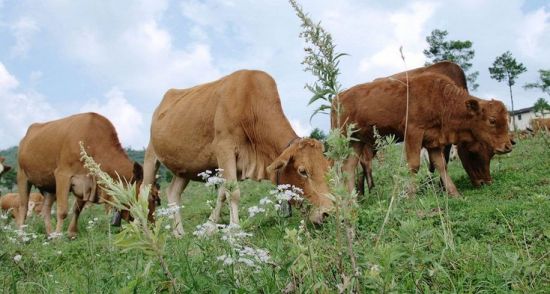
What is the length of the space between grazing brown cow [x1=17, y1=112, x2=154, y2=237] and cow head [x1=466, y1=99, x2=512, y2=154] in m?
6.05

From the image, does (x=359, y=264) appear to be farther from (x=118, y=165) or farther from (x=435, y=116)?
(x=118, y=165)

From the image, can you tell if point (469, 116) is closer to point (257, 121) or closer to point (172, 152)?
point (257, 121)

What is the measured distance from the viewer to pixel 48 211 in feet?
42.3

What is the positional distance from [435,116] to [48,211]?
8699mm

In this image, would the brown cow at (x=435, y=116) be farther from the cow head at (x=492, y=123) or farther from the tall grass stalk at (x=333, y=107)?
the tall grass stalk at (x=333, y=107)

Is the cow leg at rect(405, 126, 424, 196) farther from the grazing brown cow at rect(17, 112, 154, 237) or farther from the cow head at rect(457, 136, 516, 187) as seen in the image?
the grazing brown cow at rect(17, 112, 154, 237)

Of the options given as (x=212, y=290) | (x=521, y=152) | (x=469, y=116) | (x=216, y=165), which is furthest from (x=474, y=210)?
(x=521, y=152)

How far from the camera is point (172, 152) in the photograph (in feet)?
30.7

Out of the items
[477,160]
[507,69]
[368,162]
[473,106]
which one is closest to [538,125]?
[477,160]

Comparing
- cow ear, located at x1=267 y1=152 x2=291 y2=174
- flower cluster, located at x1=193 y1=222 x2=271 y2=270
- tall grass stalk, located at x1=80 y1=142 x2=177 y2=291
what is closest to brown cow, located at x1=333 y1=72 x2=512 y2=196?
cow ear, located at x1=267 y1=152 x2=291 y2=174

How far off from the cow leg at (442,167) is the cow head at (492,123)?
76cm

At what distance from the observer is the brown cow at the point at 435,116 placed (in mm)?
9203

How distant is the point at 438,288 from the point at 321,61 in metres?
1.58

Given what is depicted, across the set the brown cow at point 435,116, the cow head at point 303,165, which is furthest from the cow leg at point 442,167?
the cow head at point 303,165
